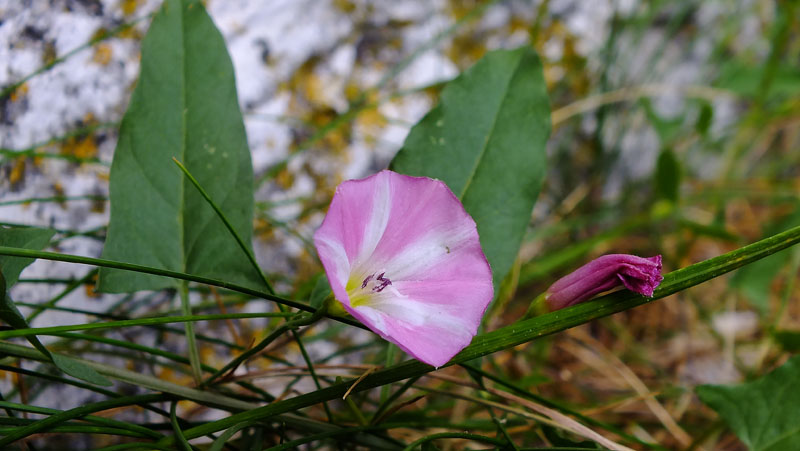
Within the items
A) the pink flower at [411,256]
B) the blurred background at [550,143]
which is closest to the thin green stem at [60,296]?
the blurred background at [550,143]

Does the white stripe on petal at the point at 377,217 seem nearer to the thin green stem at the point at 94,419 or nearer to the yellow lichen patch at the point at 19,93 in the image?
the thin green stem at the point at 94,419

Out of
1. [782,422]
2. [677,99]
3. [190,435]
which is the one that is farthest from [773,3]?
[190,435]

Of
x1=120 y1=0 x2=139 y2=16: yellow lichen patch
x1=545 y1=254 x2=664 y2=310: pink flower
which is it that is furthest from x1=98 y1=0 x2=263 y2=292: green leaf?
x1=120 y1=0 x2=139 y2=16: yellow lichen patch

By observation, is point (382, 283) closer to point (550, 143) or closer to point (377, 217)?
point (377, 217)

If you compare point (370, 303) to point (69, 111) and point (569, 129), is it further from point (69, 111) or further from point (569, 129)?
point (569, 129)

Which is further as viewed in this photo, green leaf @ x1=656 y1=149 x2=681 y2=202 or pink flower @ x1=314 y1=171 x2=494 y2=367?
green leaf @ x1=656 y1=149 x2=681 y2=202

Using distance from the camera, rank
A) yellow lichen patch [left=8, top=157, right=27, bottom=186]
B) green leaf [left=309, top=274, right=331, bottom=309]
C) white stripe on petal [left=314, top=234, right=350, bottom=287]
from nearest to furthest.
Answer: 1. white stripe on petal [left=314, top=234, right=350, bottom=287]
2. green leaf [left=309, top=274, right=331, bottom=309]
3. yellow lichen patch [left=8, top=157, right=27, bottom=186]

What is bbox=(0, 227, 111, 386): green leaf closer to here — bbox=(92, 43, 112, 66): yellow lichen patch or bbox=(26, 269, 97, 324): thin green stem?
bbox=(26, 269, 97, 324): thin green stem

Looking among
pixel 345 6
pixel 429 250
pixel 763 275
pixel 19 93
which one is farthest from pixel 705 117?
pixel 19 93
